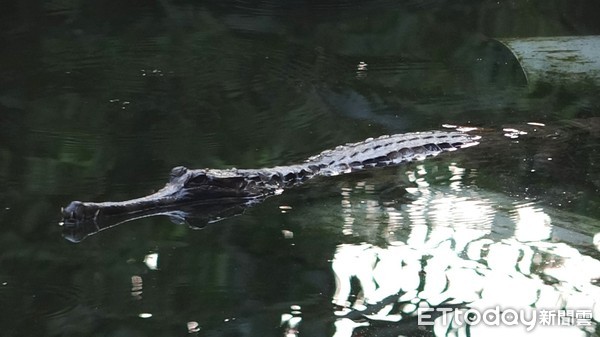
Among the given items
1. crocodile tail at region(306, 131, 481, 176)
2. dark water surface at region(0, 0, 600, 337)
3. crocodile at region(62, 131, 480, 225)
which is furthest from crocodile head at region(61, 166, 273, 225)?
crocodile tail at region(306, 131, 481, 176)

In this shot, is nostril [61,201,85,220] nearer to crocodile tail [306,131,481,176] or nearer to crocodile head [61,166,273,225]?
crocodile head [61,166,273,225]

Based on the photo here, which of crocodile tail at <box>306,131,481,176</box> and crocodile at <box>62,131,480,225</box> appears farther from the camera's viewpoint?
crocodile tail at <box>306,131,481,176</box>

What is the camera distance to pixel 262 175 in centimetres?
515

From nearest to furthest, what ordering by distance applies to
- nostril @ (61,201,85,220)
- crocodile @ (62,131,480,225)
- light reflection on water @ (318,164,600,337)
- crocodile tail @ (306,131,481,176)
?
light reflection on water @ (318,164,600,337) → nostril @ (61,201,85,220) → crocodile @ (62,131,480,225) → crocodile tail @ (306,131,481,176)

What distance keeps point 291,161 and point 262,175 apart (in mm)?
585

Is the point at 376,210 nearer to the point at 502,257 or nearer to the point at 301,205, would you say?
the point at 301,205

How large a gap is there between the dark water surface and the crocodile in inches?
3.6

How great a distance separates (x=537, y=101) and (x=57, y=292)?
3967 mm

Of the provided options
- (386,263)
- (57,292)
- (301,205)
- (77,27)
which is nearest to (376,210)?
(301,205)

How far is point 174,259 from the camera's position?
4.24 m

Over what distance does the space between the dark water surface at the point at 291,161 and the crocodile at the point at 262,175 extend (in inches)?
3.6

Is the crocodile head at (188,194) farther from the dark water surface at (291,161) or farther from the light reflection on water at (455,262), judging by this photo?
the light reflection on water at (455,262)

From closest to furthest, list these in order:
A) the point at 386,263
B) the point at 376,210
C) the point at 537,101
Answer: the point at 386,263 → the point at 376,210 → the point at 537,101

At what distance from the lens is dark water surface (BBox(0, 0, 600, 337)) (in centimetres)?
381
